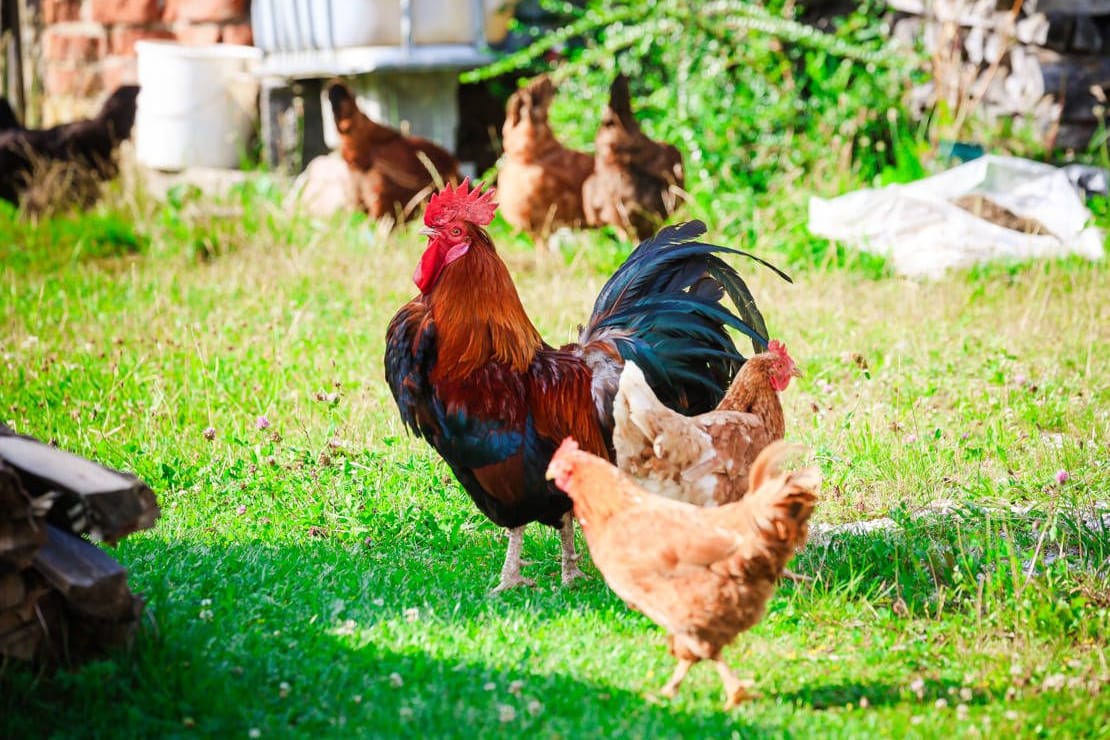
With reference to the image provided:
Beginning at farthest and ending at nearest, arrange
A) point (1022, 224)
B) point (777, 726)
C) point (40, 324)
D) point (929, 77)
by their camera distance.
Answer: point (929, 77) → point (1022, 224) → point (40, 324) → point (777, 726)

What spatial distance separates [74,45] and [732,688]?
10488mm

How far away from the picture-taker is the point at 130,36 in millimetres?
10938

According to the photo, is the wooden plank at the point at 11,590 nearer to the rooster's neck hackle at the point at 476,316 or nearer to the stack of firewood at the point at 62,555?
the stack of firewood at the point at 62,555

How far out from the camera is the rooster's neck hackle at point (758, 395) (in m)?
3.94

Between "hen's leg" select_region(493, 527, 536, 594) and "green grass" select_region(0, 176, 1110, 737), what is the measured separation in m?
0.11

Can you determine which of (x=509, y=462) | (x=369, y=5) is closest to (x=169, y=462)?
(x=509, y=462)

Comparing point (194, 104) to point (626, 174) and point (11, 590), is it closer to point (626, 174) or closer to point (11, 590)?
point (626, 174)

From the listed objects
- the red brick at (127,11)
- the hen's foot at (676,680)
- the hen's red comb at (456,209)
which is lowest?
the hen's foot at (676,680)

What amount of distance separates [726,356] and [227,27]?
8099mm

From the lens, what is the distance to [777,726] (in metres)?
2.92

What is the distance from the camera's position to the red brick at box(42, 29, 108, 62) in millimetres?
11086

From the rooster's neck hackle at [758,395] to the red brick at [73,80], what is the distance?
9.36m

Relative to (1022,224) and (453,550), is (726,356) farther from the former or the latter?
(1022,224)

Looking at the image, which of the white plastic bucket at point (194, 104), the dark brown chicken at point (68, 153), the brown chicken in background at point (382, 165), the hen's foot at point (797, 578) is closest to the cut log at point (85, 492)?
the hen's foot at point (797, 578)
